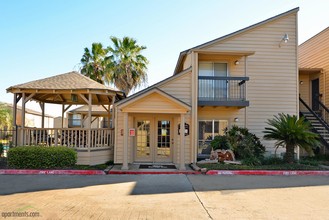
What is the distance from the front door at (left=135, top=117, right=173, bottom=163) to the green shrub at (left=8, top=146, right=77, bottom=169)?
Answer: 11.1 feet

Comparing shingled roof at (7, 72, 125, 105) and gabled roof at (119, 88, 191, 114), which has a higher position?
shingled roof at (7, 72, 125, 105)

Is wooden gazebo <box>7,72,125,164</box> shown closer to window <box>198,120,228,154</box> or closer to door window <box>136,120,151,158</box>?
door window <box>136,120,151,158</box>

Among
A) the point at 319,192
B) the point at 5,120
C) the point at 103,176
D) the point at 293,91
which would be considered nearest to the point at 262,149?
the point at 293,91

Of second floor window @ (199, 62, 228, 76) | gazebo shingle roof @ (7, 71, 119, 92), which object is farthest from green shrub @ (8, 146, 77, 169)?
second floor window @ (199, 62, 228, 76)

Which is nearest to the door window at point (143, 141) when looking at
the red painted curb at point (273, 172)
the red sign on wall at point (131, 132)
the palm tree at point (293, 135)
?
the red sign on wall at point (131, 132)

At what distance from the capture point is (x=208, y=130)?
43.4 ft

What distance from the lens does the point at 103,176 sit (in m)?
9.84

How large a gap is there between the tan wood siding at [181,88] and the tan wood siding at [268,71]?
97.6 inches

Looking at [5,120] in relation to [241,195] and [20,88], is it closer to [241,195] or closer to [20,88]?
[20,88]

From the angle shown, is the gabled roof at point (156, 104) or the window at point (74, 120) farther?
the window at point (74, 120)

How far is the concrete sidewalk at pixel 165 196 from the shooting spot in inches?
223

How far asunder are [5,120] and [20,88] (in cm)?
1159

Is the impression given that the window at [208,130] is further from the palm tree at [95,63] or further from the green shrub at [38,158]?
the palm tree at [95,63]

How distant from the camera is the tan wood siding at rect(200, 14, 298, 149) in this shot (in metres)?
13.4
